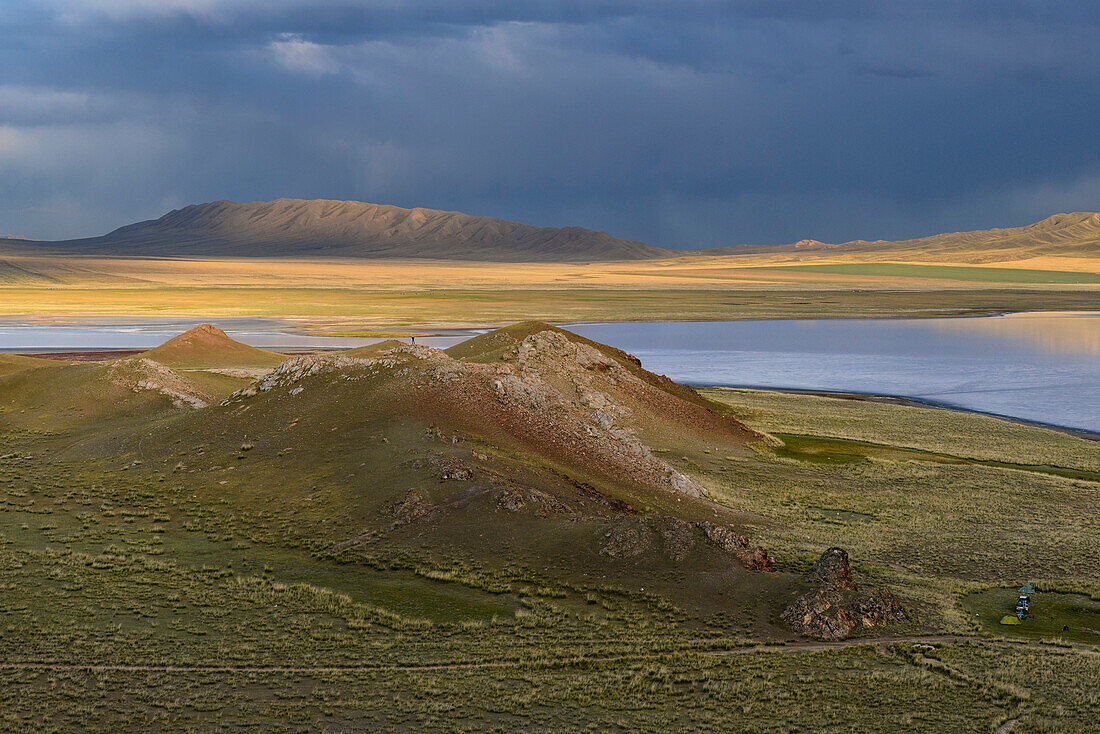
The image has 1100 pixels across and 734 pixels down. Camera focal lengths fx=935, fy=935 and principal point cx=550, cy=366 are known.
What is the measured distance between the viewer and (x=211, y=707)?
61.7 feet

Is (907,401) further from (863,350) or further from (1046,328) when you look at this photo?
(1046,328)

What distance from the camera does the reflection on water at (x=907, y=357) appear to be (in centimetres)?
7119

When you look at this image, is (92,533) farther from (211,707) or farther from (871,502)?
(871,502)

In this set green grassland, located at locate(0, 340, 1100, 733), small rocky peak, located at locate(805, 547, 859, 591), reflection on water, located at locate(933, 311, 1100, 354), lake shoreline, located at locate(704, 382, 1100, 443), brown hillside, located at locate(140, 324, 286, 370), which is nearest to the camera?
green grassland, located at locate(0, 340, 1100, 733)

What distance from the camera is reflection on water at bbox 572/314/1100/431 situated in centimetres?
7119

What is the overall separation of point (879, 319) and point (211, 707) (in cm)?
14341

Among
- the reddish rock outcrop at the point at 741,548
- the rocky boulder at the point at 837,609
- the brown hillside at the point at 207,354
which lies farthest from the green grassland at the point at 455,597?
the brown hillside at the point at 207,354

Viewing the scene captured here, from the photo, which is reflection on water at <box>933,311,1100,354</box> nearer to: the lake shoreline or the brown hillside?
the lake shoreline

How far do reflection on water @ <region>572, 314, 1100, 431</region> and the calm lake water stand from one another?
11cm

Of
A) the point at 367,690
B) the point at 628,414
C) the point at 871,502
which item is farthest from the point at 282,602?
the point at 628,414

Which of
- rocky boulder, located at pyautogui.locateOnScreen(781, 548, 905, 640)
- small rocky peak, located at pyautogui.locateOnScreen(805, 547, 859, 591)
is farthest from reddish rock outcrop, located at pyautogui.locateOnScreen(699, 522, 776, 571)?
rocky boulder, located at pyautogui.locateOnScreen(781, 548, 905, 640)

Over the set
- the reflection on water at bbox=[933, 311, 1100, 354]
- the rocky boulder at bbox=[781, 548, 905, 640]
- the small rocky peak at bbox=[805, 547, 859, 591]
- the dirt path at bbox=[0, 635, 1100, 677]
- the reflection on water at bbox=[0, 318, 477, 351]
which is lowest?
the dirt path at bbox=[0, 635, 1100, 677]

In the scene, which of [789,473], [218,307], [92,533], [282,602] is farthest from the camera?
[218,307]

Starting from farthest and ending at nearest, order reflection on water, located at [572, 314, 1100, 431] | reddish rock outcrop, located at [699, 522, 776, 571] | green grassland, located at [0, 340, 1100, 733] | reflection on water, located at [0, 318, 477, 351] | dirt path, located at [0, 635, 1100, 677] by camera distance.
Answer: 1. reflection on water, located at [0, 318, 477, 351]
2. reflection on water, located at [572, 314, 1100, 431]
3. reddish rock outcrop, located at [699, 522, 776, 571]
4. dirt path, located at [0, 635, 1100, 677]
5. green grassland, located at [0, 340, 1100, 733]
